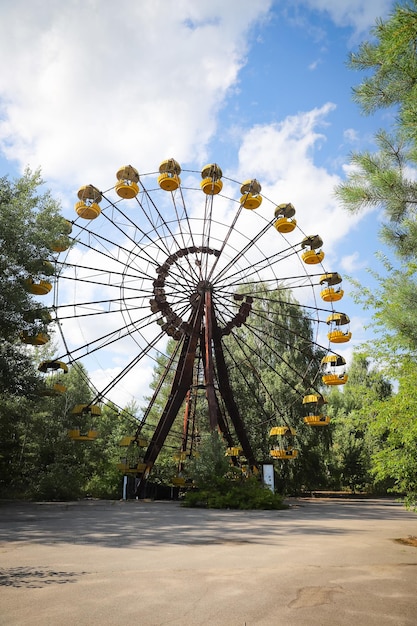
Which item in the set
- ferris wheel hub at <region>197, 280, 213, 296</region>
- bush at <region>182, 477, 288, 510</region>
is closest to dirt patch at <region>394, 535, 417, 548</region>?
bush at <region>182, 477, 288, 510</region>

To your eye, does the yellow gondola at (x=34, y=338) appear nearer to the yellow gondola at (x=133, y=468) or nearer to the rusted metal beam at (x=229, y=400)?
the yellow gondola at (x=133, y=468)

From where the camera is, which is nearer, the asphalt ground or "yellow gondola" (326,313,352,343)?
the asphalt ground

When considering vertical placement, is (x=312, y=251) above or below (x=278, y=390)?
above

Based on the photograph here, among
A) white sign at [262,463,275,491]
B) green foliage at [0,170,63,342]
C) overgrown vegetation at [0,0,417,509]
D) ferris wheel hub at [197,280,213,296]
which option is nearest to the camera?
overgrown vegetation at [0,0,417,509]

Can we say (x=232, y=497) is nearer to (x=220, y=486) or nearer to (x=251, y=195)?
(x=220, y=486)

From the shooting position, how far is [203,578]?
434 centimetres

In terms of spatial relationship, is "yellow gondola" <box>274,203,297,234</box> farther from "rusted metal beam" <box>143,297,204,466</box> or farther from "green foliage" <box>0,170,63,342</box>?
"green foliage" <box>0,170,63,342</box>

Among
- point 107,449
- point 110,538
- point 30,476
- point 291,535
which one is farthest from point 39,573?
point 107,449

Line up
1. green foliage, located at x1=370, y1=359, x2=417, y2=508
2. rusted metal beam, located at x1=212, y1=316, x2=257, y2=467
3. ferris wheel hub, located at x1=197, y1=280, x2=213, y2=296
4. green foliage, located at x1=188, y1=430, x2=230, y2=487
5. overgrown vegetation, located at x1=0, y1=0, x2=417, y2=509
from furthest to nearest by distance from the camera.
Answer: ferris wheel hub, located at x1=197, y1=280, x2=213, y2=296 < rusted metal beam, located at x1=212, y1=316, x2=257, y2=467 < green foliage, located at x1=188, y1=430, x2=230, y2=487 < green foliage, located at x1=370, y1=359, x2=417, y2=508 < overgrown vegetation, located at x1=0, y1=0, x2=417, y2=509

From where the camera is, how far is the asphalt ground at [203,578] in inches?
128

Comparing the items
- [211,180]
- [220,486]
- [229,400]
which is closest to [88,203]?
[211,180]

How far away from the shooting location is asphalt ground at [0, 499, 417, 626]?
3.25 metres

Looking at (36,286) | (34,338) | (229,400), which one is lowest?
(229,400)

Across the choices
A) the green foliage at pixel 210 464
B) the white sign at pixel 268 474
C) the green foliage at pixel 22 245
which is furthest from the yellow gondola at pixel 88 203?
the white sign at pixel 268 474
